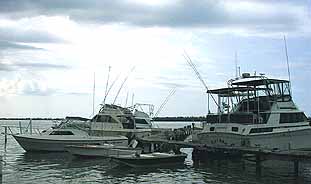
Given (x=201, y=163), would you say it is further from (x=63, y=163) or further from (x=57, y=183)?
(x=57, y=183)

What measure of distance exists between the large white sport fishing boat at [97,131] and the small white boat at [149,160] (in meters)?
10.8

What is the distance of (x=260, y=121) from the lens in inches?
1426

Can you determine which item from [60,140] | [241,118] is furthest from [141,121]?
[241,118]

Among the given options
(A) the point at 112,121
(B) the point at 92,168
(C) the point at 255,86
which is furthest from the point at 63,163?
(C) the point at 255,86

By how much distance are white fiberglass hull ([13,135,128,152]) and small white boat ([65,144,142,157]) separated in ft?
12.5

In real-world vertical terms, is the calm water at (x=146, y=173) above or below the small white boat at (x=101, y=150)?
below

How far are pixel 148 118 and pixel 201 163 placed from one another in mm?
18857

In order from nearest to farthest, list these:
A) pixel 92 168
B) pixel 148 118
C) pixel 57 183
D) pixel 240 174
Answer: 1. pixel 57 183
2. pixel 240 174
3. pixel 92 168
4. pixel 148 118

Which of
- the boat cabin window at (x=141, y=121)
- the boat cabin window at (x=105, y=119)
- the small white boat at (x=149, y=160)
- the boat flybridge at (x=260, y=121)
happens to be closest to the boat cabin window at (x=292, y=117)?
the boat flybridge at (x=260, y=121)

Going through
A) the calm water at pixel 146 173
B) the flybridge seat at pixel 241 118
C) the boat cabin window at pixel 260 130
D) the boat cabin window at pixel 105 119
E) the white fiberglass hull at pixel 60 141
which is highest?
the boat cabin window at pixel 105 119

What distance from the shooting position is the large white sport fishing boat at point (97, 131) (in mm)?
45188

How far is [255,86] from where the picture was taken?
3859 centimetres

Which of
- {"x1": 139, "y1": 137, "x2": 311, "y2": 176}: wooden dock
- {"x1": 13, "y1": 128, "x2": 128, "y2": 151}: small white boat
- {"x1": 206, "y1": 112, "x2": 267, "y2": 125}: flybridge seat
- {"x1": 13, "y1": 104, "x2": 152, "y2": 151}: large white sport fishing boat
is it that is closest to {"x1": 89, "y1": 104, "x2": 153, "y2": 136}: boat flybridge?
{"x1": 13, "y1": 104, "x2": 152, "y2": 151}: large white sport fishing boat

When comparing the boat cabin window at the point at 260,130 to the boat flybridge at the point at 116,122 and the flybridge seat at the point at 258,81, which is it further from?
the boat flybridge at the point at 116,122
